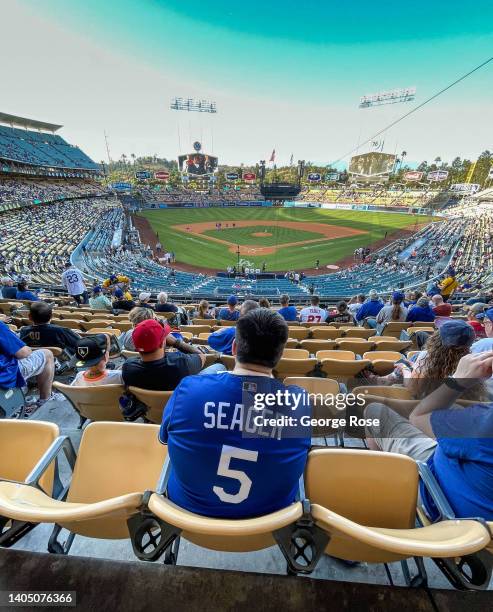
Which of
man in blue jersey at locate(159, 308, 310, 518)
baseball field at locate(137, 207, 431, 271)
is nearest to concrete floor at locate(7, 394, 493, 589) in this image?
man in blue jersey at locate(159, 308, 310, 518)

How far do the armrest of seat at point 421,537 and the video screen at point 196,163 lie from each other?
246 feet

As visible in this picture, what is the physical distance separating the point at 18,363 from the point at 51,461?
6.95 feet

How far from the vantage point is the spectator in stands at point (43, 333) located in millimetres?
4473

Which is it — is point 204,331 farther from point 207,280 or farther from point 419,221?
point 419,221

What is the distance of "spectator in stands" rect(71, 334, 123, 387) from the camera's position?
298 centimetres

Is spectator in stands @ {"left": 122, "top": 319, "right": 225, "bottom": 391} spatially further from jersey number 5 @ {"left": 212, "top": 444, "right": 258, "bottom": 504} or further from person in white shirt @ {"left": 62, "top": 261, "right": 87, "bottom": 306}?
person in white shirt @ {"left": 62, "top": 261, "right": 87, "bottom": 306}

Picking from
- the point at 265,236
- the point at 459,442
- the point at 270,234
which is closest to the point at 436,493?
the point at 459,442

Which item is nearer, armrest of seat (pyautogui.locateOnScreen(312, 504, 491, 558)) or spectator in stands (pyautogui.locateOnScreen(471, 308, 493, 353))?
armrest of seat (pyautogui.locateOnScreen(312, 504, 491, 558))

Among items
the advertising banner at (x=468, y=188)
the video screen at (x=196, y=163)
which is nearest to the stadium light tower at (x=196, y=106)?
the video screen at (x=196, y=163)

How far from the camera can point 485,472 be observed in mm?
1614

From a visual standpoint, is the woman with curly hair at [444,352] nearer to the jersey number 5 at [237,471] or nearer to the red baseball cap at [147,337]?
the jersey number 5 at [237,471]

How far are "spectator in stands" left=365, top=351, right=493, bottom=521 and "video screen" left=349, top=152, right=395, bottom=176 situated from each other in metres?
69.6

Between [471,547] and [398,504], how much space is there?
643 millimetres

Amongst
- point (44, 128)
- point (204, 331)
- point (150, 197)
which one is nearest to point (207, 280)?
point (204, 331)
